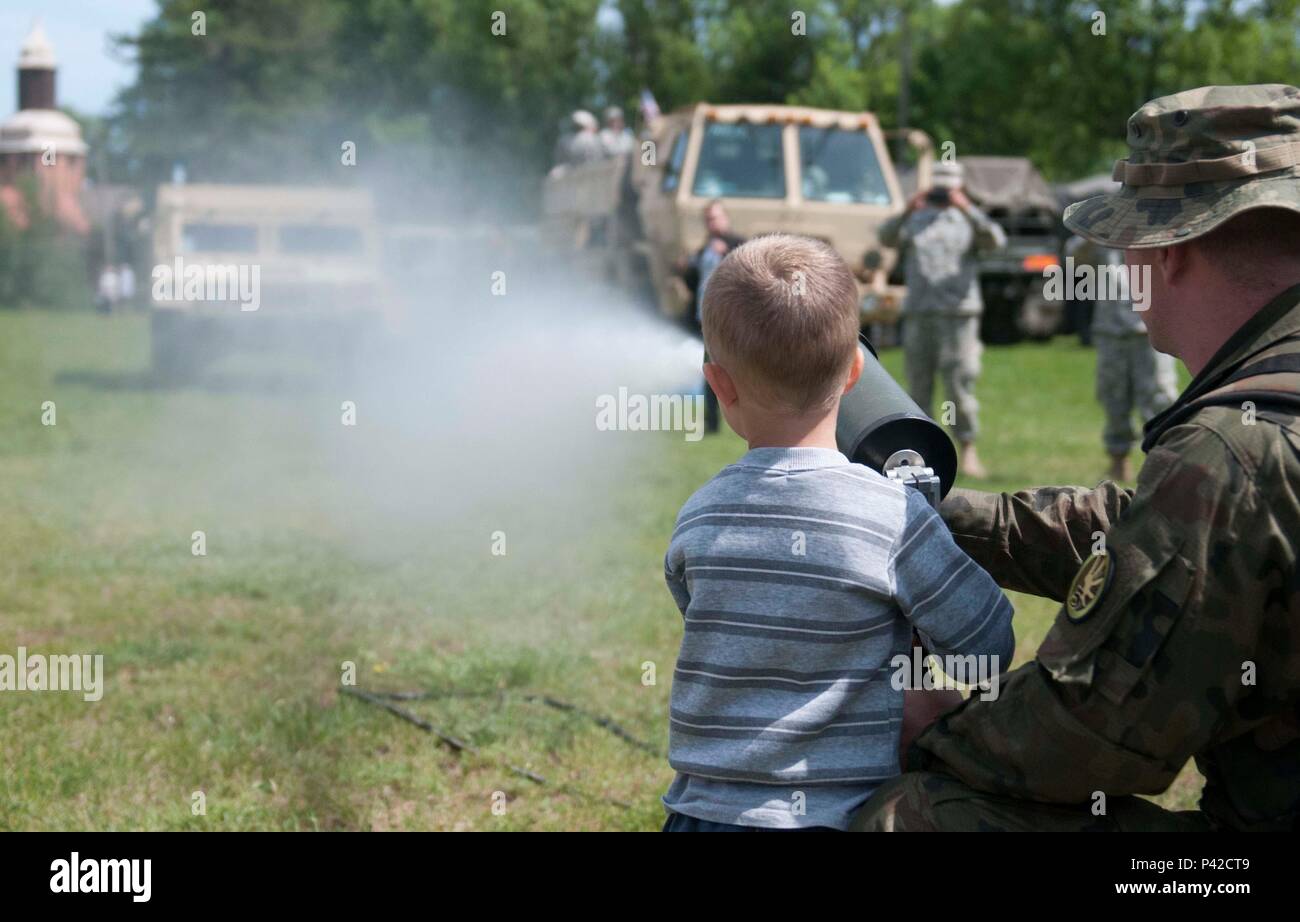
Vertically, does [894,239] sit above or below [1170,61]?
below

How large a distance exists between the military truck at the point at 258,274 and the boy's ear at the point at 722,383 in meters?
15.0

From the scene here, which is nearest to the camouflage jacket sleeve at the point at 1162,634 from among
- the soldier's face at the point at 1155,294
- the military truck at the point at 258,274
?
the soldier's face at the point at 1155,294

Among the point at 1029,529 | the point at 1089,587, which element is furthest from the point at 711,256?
the point at 1089,587

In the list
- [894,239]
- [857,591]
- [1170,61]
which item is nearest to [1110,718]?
[857,591]

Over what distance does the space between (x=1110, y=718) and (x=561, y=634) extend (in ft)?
13.1

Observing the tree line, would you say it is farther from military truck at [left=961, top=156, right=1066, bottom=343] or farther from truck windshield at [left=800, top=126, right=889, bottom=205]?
truck windshield at [left=800, top=126, right=889, bottom=205]

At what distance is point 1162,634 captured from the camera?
1.91 metres

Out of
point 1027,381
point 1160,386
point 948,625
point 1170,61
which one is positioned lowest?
point 1027,381

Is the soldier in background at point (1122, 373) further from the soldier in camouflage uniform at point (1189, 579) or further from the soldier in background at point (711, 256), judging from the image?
the soldier in camouflage uniform at point (1189, 579)

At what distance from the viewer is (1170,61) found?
40094mm
